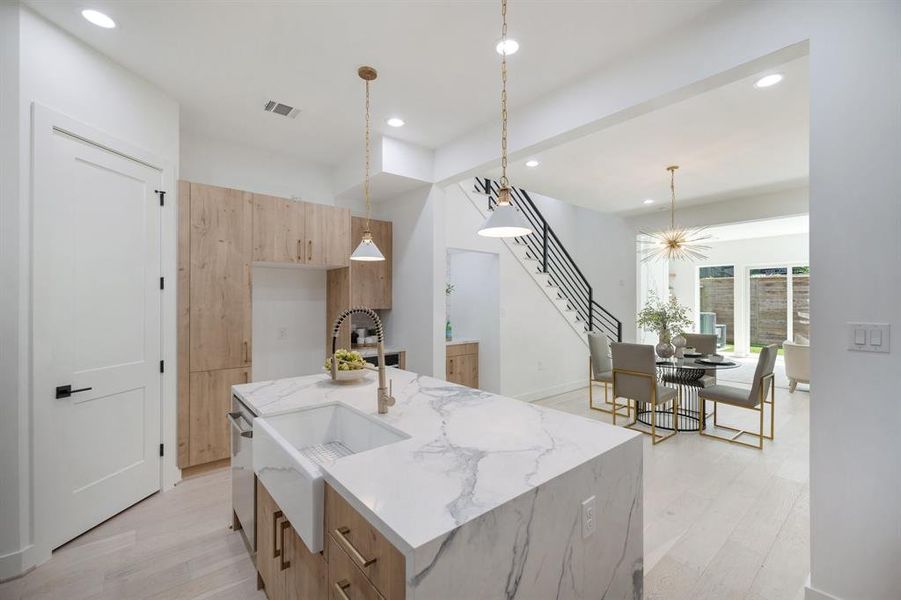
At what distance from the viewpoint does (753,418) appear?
471 cm

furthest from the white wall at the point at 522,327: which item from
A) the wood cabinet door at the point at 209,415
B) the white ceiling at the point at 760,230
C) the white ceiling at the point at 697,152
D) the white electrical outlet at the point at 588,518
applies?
the white ceiling at the point at 760,230

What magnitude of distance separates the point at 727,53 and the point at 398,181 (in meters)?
2.95

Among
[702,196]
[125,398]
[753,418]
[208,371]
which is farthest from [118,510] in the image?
[702,196]

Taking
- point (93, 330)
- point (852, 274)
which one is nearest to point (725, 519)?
point (852, 274)

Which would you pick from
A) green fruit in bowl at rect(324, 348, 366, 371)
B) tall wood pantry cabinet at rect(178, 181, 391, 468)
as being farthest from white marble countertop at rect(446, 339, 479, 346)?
green fruit in bowl at rect(324, 348, 366, 371)

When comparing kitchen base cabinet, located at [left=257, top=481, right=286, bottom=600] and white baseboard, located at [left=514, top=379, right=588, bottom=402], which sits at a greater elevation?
kitchen base cabinet, located at [left=257, top=481, right=286, bottom=600]

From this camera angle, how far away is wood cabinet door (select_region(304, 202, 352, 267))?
4094 mm

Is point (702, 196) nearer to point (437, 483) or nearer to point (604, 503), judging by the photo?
point (604, 503)

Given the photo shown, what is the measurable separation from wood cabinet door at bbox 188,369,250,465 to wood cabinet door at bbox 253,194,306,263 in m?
1.12

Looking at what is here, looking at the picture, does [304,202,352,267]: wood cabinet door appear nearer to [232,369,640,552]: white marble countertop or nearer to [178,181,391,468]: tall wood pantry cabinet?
[178,181,391,468]: tall wood pantry cabinet

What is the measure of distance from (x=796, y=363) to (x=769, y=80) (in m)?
4.73

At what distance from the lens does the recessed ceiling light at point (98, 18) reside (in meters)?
2.28

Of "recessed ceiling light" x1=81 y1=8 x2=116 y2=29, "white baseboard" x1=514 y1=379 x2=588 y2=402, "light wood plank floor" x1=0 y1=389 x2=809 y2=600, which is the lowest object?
"light wood plank floor" x1=0 y1=389 x2=809 y2=600

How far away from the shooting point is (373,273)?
479cm
